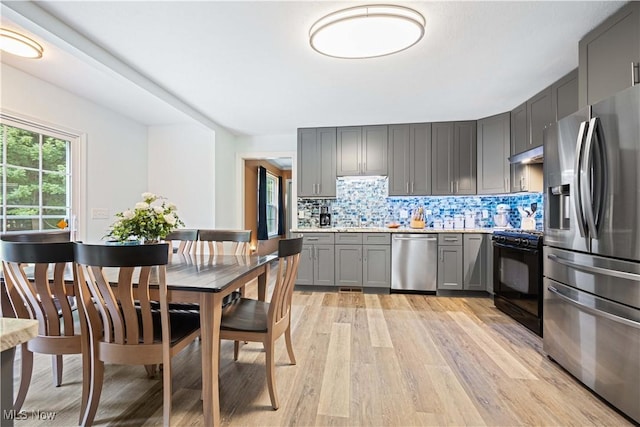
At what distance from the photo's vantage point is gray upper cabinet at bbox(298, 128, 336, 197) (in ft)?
15.4

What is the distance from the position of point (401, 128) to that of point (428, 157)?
1.89 feet

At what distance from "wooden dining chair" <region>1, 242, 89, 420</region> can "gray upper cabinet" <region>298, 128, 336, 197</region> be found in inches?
133

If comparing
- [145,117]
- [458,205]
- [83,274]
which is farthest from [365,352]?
[145,117]

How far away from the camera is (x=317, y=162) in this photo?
4.74 m

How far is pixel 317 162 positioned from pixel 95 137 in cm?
285


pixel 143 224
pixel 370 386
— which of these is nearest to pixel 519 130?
pixel 370 386

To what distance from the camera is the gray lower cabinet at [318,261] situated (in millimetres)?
4395

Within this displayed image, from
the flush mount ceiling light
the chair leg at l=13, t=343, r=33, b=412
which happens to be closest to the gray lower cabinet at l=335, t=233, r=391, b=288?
the flush mount ceiling light

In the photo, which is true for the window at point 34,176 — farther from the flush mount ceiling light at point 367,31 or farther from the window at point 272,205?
the window at point 272,205

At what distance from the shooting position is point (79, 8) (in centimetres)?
204

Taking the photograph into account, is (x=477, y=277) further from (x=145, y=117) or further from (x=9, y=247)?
(x=145, y=117)

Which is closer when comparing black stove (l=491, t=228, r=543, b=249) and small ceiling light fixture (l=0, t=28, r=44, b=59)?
small ceiling light fixture (l=0, t=28, r=44, b=59)

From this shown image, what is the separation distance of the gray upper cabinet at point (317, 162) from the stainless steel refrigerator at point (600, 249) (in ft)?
9.52

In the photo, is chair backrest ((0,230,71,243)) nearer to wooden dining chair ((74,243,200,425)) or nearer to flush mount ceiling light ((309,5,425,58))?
wooden dining chair ((74,243,200,425))
